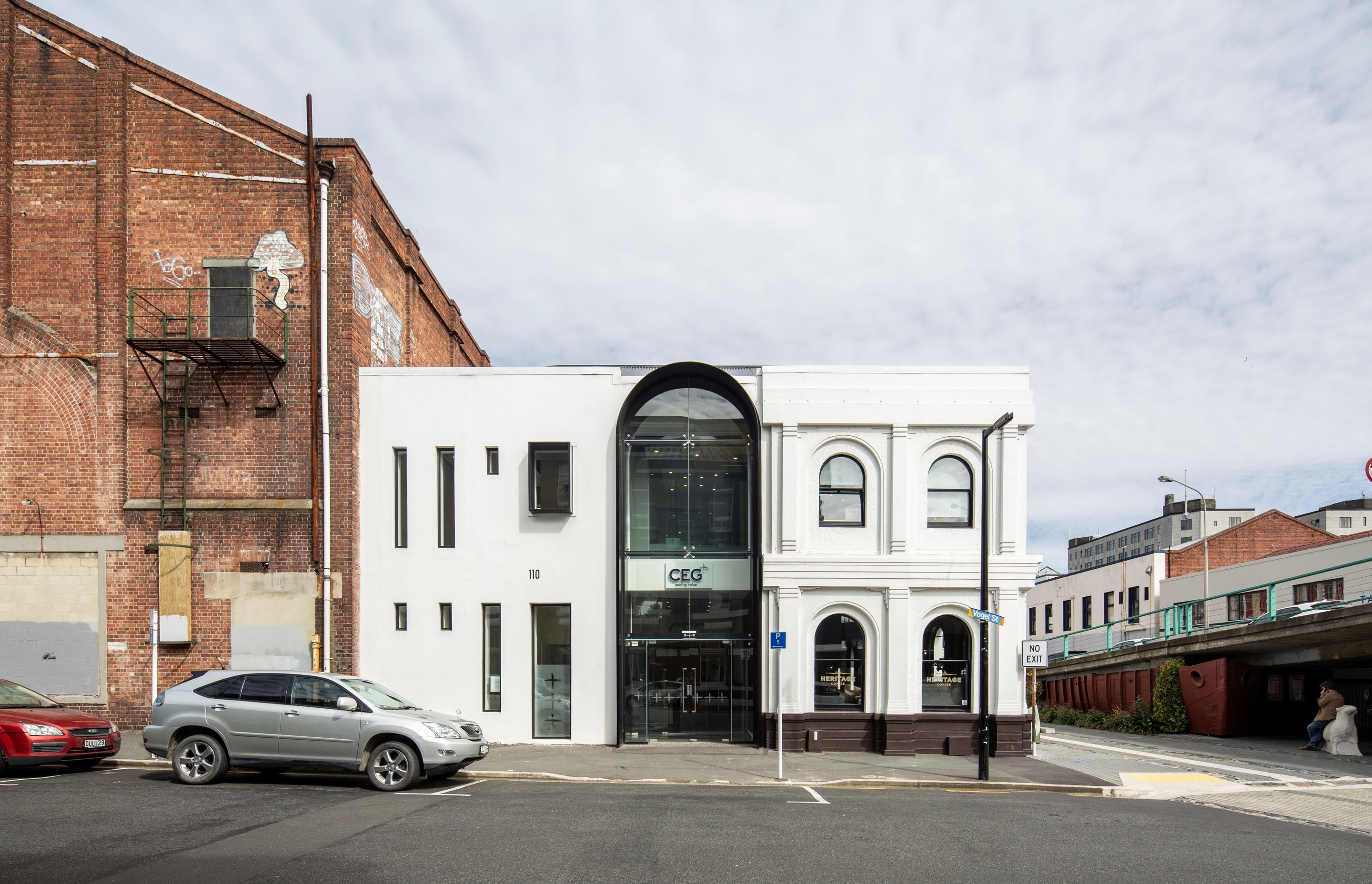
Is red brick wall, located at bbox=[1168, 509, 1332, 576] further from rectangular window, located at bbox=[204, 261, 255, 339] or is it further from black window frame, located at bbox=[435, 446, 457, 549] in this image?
rectangular window, located at bbox=[204, 261, 255, 339]

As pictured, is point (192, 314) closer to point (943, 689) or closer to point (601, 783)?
point (601, 783)

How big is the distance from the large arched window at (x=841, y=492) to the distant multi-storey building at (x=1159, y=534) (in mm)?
60434

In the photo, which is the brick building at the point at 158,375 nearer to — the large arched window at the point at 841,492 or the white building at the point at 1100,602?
the large arched window at the point at 841,492

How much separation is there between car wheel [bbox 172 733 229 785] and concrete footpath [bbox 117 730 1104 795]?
285 centimetres

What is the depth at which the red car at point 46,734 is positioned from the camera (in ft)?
42.9

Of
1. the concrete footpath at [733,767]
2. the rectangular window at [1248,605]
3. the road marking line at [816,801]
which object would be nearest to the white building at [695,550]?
the concrete footpath at [733,767]

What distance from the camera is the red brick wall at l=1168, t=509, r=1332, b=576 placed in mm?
43125

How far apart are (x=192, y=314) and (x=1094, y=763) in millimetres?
20677

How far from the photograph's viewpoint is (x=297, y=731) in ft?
41.5

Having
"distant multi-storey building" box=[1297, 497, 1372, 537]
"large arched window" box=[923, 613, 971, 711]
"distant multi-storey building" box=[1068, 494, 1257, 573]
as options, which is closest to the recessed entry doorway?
"large arched window" box=[923, 613, 971, 711]

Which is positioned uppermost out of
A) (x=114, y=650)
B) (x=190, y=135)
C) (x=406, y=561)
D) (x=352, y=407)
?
(x=190, y=135)

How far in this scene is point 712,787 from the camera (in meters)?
13.8

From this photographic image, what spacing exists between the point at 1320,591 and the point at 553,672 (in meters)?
29.2

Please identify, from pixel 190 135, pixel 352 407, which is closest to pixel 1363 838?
pixel 352 407
